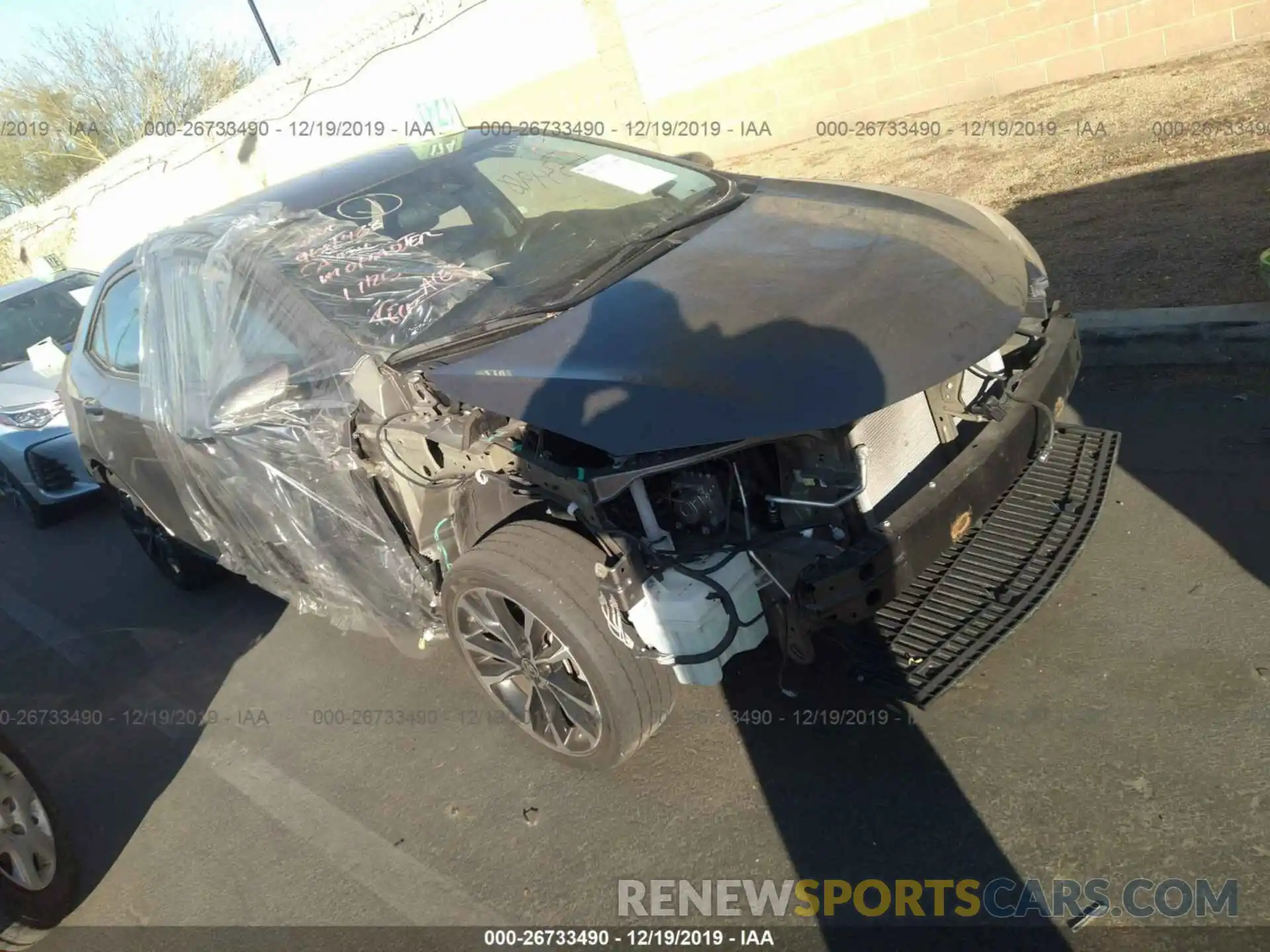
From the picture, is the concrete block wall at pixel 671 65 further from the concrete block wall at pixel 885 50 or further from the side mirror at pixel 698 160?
the side mirror at pixel 698 160

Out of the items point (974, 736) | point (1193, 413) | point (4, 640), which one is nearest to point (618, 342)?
point (974, 736)

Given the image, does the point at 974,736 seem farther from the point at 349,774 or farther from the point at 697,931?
the point at 349,774

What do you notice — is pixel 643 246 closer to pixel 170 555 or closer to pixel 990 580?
pixel 990 580

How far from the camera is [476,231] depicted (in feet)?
11.2

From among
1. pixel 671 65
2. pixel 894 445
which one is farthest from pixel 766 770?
pixel 671 65

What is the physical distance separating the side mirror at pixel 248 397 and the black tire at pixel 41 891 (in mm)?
Answer: 1227

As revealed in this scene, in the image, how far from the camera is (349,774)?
10.8 ft

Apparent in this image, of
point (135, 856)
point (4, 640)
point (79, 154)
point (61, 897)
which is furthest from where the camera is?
point (79, 154)

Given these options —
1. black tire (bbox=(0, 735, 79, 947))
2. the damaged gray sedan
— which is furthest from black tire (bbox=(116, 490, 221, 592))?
black tire (bbox=(0, 735, 79, 947))

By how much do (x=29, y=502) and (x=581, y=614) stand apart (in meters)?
5.84

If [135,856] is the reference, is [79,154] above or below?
above

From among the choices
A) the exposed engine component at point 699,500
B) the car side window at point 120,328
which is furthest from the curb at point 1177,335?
the car side window at point 120,328

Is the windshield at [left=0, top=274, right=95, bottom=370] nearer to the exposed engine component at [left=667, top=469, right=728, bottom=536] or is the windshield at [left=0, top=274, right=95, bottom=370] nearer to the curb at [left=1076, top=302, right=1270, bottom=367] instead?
the exposed engine component at [left=667, top=469, right=728, bottom=536]

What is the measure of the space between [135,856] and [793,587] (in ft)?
8.57
